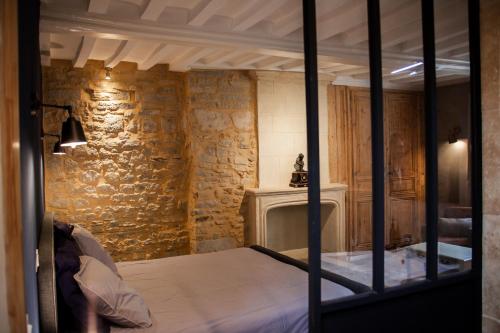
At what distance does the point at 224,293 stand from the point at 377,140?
1.67 metres

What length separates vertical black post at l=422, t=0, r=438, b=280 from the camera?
1.79 metres

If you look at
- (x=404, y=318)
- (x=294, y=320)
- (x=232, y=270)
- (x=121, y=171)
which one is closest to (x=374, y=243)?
(x=404, y=318)

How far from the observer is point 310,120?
4.97ft

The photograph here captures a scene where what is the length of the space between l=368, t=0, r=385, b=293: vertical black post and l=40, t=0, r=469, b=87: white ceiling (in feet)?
2.35

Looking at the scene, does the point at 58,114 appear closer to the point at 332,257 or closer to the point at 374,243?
the point at 332,257

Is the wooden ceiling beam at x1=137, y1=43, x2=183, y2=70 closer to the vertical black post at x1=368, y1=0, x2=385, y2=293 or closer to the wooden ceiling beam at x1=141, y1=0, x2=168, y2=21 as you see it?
the wooden ceiling beam at x1=141, y1=0, x2=168, y2=21

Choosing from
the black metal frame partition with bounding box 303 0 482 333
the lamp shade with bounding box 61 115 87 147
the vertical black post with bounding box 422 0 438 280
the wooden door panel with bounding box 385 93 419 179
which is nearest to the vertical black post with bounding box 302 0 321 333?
the black metal frame partition with bounding box 303 0 482 333

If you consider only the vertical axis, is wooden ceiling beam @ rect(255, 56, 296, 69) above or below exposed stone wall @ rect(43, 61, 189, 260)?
above

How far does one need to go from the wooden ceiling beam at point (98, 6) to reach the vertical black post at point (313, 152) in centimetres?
179

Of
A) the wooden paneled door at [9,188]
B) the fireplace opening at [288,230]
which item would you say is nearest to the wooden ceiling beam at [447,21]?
the wooden paneled door at [9,188]

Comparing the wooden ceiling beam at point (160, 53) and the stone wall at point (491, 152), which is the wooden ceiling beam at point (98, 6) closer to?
the wooden ceiling beam at point (160, 53)

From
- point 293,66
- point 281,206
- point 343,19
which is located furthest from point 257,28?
point 281,206

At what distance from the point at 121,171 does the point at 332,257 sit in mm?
2899

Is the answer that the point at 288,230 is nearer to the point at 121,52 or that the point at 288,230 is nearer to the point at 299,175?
the point at 299,175
